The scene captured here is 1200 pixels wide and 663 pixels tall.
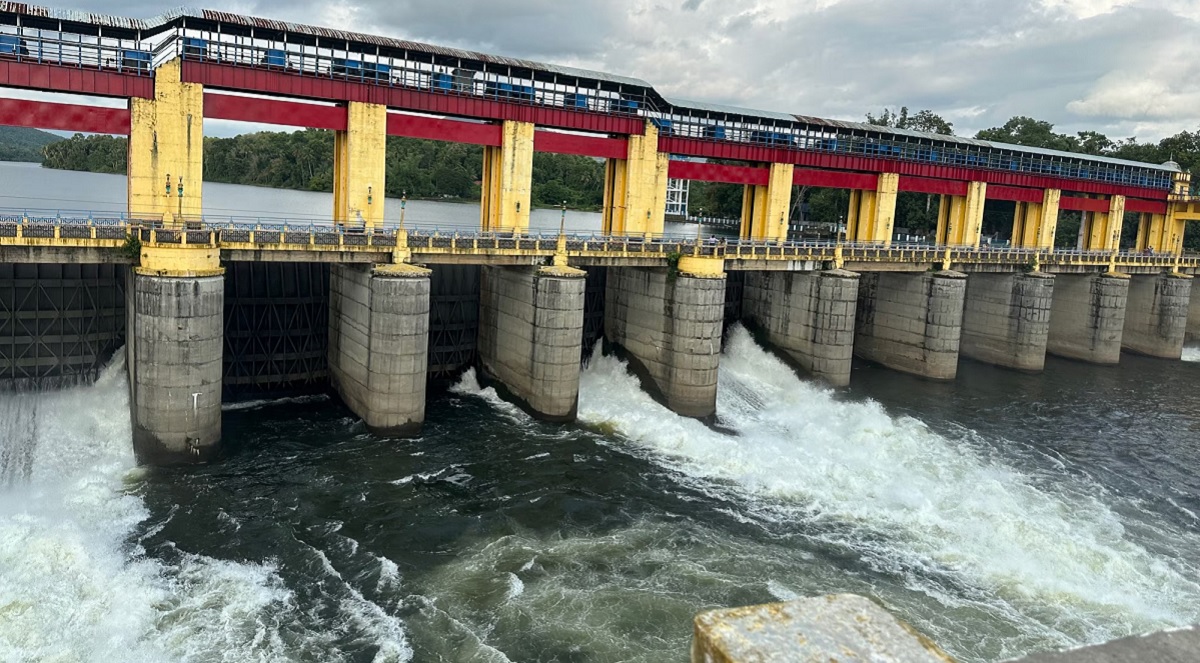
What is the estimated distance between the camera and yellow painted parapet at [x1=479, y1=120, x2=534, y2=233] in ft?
171

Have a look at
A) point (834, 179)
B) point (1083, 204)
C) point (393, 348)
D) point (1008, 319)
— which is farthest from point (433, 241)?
point (1083, 204)

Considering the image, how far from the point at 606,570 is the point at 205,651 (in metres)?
12.4

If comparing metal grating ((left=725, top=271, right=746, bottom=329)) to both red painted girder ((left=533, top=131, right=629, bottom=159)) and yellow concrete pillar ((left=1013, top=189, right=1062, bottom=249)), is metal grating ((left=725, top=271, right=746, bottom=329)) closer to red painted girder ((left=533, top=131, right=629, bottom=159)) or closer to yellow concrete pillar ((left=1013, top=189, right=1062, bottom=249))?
red painted girder ((left=533, top=131, right=629, bottom=159))

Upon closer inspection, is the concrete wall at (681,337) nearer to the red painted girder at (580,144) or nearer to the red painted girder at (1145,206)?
the red painted girder at (580,144)

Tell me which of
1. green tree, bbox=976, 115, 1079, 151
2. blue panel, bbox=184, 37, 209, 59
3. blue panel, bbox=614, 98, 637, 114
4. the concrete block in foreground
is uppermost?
green tree, bbox=976, 115, 1079, 151

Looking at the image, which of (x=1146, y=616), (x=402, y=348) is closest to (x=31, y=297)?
(x=402, y=348)

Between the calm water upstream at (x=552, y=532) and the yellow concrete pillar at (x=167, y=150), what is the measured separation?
8.89 metres

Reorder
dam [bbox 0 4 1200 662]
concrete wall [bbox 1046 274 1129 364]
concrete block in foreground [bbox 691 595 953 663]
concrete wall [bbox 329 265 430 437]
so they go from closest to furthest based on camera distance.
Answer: concrete block in foreground [bbox 691 595 953 663], dam [bbox 0 4 1200 662], concrete wall [bbox 329 265 430 437], concrete wall [bbox 1046 274 1129 364]

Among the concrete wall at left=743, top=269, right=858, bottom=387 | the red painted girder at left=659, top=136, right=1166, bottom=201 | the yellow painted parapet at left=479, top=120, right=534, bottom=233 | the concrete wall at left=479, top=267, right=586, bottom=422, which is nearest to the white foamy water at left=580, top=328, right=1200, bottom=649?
the concrete wall at left=479, top=267, right=586, bottom=422

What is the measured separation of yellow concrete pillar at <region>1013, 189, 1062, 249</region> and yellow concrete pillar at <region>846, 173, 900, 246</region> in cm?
1908

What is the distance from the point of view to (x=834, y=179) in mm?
67625

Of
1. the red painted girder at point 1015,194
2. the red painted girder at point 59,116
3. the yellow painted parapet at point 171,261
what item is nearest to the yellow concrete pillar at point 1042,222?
the red painted girder at point 1015,194

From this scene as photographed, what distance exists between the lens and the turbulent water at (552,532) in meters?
24.6

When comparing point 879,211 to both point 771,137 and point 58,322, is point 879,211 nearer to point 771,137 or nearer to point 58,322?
point 771,137
